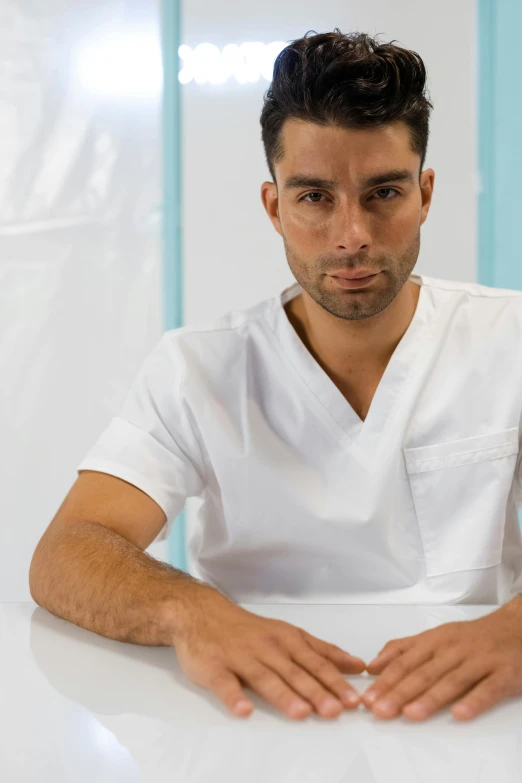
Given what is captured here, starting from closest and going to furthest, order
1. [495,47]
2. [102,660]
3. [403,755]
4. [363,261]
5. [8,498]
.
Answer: [403,755]
[102,660]
[363,261]
[495,47]
[8,498]

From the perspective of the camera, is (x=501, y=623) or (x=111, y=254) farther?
(x=111, y=254)

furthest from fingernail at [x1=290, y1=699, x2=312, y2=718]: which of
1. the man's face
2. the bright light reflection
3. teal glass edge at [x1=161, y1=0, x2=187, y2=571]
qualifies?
the bright light reflection

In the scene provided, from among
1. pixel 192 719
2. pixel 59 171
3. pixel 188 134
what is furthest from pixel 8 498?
pixel 192 719

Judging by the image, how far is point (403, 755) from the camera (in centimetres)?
58

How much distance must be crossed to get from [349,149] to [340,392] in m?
0.34

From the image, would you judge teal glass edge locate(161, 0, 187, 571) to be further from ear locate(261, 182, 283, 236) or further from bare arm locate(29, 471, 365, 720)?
bare arm locate(29, 471, 365, 720)

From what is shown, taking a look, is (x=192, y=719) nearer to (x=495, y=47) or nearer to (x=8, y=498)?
(x=8, y=498)

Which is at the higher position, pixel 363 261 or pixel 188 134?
pixel 188 134

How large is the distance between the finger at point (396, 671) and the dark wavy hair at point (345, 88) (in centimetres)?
69

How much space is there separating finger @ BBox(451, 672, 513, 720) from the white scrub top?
46 cm

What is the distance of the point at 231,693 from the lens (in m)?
0.66

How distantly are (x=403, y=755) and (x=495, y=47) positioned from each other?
1.92 meters

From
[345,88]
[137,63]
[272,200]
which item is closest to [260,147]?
[137,63]

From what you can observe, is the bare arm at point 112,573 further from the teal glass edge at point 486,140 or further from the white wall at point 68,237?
the teal glass edge at point 486,140
